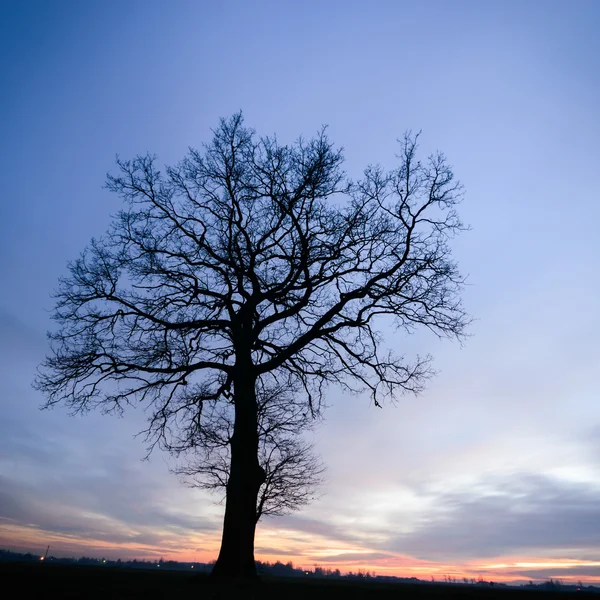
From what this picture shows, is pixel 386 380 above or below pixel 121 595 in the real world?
above

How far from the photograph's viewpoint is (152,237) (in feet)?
45.7

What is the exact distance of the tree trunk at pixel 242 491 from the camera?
1008cm

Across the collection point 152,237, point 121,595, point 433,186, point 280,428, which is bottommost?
point 121,595

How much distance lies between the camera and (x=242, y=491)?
428 inches

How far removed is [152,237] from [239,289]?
304 cm

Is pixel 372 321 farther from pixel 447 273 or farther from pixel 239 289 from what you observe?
pixel 239 289

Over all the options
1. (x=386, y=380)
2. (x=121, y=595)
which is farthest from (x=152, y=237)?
(x=121, y=595)

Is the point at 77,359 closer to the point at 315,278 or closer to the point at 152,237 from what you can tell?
the point at 152,237

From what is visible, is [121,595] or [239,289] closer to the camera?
[121,595]

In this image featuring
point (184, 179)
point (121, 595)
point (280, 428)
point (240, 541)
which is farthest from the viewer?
point (280, 428)

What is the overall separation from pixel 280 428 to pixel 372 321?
1009cm

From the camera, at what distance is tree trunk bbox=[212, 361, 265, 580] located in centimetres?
1008

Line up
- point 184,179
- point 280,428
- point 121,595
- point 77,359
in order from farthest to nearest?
point 280,428 → point 184,179 → point 77,359 → point 121,595

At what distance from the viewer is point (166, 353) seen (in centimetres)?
1296
